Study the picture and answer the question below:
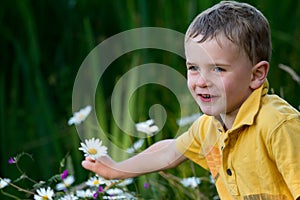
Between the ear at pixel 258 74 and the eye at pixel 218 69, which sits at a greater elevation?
the eye at pixel 218 69

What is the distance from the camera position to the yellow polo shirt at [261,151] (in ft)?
3.78

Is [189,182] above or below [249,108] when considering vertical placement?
below

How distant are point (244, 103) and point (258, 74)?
0.06 m

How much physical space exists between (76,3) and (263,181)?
1463 mm

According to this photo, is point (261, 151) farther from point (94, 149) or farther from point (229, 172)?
point (94, 149)

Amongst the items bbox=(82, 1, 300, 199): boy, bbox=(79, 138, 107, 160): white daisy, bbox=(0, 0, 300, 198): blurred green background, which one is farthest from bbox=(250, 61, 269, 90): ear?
bbox=(0, 0, 300, 198): blurred green background

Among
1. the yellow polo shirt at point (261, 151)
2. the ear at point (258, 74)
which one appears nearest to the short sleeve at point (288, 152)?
the yellow polo shirt at point (261, 151)

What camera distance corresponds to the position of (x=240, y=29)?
47.1 inches

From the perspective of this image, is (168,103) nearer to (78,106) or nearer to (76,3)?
(78,106)

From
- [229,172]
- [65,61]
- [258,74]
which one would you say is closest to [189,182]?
[229,172]

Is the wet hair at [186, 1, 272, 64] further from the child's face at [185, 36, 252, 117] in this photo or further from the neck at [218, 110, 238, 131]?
the neck at [218, 110, 238, 131]

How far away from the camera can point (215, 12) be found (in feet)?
4.08

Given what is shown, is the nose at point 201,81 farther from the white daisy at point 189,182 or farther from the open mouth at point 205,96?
the white daisy at point 189,182

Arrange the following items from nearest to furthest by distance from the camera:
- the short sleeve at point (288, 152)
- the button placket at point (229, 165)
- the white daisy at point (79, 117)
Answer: the short sleeve at point (288, 152) → the button placket at point (229, 165) → the white daisy at point (79, 117)
